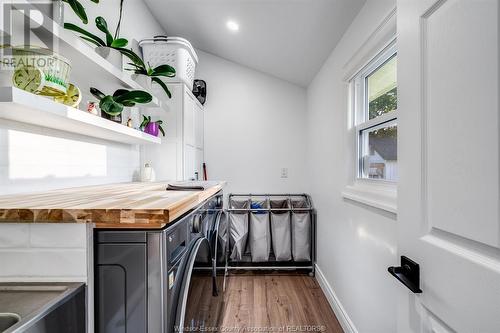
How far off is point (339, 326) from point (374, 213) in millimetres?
961

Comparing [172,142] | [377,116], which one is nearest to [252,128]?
[172,142]

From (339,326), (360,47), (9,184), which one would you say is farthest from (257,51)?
(339,326)

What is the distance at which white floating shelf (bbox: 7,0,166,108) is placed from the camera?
893 millimetres

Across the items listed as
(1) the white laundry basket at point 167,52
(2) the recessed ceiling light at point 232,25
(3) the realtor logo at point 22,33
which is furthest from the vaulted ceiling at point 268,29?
(3) the realtor logo at point 22,33

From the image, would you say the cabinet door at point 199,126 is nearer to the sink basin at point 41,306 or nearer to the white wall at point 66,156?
the white wall at point 66,156

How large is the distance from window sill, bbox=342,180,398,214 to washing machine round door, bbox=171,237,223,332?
0.86 metres

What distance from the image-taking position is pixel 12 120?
0.98 m

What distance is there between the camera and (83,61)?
110 centimetres

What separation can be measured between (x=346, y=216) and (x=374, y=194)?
420mm

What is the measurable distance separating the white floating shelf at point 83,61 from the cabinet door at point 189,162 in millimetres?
621

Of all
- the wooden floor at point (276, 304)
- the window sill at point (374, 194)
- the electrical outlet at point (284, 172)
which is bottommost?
the wooden floor at point (276, 304)

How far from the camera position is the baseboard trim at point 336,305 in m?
1.55

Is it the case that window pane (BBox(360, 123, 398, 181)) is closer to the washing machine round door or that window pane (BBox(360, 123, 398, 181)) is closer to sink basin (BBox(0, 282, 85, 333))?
the washing machine round door

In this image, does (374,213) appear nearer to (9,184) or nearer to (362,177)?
(362,177)
